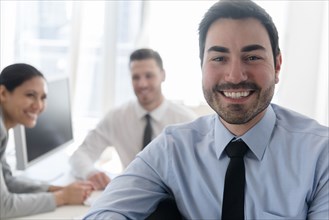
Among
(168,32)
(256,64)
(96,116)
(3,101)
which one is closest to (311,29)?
(168,32)

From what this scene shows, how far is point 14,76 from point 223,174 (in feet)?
3.32

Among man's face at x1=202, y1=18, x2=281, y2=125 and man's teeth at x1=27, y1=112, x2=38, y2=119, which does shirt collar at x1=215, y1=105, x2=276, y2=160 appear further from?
man's teeth at x1=27, y1=112, x2=38, y2=119

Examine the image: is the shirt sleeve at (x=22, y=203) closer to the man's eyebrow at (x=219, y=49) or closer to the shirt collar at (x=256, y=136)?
the shirt collar at (x=256, y=136)

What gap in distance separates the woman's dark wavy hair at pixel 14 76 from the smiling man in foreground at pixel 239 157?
2.49 feet

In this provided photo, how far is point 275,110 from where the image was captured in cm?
127

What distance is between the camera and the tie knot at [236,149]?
3.79 ft

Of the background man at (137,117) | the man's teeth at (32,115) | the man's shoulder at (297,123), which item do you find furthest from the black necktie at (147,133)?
the man's shoulder at (297,123)

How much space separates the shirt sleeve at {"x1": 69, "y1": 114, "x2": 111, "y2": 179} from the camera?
2031 millimetres

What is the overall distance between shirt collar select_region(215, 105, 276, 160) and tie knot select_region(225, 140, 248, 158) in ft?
0.04

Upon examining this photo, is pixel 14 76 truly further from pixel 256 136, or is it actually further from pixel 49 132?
pixel 256 136

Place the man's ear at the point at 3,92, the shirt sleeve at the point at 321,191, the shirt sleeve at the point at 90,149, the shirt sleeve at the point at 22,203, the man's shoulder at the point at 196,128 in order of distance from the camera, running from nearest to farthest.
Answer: the shirt sleeve at the point at 321,191, the man's shoulder at the point at 196,128, the shirt sleeve at the point at 22,203, the man's ear at the point at 3,92, the shirt sleeve at the point at 90,149

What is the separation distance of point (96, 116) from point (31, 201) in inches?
63.2

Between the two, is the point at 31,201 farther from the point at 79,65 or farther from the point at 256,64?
the point at 79,65

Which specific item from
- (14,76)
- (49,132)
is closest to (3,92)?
(14,76)
